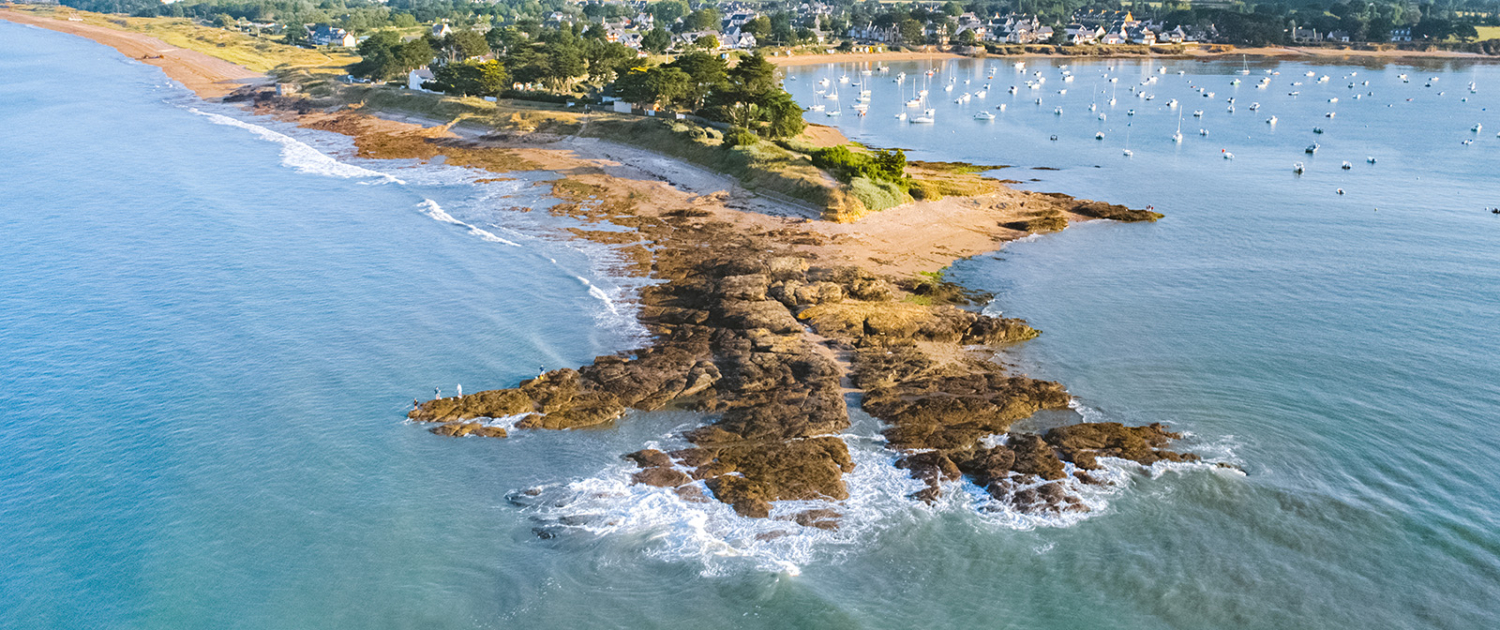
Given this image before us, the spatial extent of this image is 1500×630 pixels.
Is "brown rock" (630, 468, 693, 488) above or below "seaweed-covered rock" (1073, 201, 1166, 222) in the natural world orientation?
below

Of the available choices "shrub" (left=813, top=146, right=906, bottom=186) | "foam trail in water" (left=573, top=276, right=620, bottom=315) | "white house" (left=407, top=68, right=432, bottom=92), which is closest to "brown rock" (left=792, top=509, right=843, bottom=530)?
"foam trail in water" (left=573, top=276, right=620, bottom=315)

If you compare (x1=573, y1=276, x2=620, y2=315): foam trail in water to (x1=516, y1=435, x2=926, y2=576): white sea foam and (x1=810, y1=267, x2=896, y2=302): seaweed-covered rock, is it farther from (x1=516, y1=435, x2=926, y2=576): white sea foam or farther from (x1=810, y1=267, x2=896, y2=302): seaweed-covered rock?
(x1=516, y1=435, x2=926, y2=576): white sea foam

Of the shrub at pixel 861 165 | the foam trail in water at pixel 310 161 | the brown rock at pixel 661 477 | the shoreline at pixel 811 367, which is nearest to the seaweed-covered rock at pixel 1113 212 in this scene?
the shoreline at pixel 811 367

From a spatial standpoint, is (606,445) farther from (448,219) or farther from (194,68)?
(194,68)

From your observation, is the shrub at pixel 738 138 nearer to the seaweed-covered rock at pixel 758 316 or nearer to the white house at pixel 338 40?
the seaweed-covered rock at pixel 758 316

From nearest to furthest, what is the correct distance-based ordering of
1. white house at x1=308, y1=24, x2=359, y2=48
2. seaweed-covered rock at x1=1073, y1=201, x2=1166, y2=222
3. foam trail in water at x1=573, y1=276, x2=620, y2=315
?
foam trail in water at x1=573, y1=276, x2=620, y2=315, seaweed-covered rock at x1=1073, y1=201, x2=1166, y2=222, white house at x1=308, y1=24, x2=359, y2=48

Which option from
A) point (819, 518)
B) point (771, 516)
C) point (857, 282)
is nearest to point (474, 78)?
point (857, 282)
